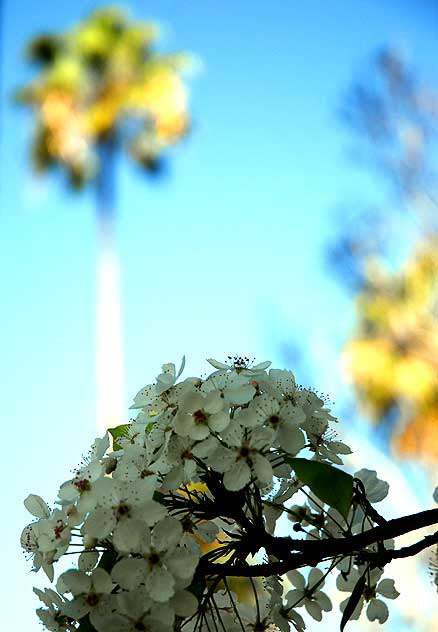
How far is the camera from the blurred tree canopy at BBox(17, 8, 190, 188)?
17109 millimetres

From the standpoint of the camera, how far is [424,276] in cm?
1170

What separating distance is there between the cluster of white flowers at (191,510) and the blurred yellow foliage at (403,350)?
410 inches

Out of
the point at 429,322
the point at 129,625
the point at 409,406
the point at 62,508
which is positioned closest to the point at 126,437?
the point at 62,508

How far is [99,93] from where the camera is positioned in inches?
679

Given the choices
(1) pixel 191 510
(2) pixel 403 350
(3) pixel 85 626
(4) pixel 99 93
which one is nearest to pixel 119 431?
(1) pixel 191 510

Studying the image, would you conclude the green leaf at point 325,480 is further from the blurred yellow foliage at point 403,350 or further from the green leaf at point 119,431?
the blurred yellow foliage at point 403,350

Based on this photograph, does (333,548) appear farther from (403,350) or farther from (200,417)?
(403,350)

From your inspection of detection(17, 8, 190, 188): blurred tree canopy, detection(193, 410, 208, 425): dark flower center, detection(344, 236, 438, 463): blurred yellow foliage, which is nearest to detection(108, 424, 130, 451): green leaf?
detection(193, 410, 208, 425): dark flower center

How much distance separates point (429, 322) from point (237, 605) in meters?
10.7

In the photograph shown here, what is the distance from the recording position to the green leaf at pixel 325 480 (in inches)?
39.7

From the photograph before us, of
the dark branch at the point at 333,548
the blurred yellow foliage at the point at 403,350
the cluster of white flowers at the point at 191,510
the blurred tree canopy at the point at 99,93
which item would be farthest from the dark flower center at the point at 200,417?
the blurred tree canopy at the point at 99,93

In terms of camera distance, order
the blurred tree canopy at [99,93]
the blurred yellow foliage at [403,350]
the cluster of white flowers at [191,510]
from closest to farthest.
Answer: the cluster of white flowers at [191,510] → the blurred yellow foliage at [403,350] → the blurred tree canopy at [99,93]

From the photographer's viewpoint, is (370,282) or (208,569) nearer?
(208,569)

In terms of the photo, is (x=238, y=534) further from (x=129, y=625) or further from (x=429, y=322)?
(x=429, y=322)
